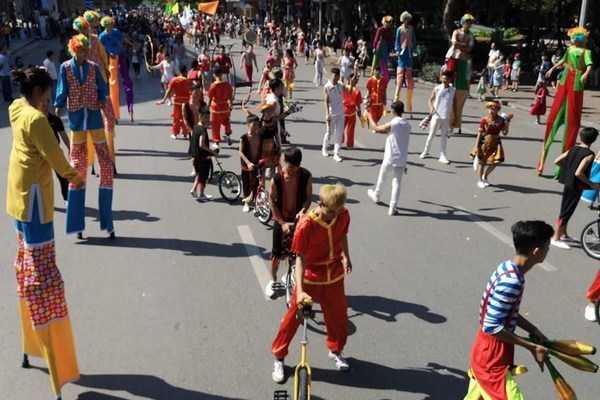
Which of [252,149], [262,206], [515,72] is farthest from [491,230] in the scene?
[515,72]

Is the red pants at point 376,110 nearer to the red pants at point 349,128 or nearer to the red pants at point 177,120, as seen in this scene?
the red pants at point 349,128

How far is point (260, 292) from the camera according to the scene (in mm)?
6406

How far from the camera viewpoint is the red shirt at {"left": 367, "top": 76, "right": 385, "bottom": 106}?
520 inches

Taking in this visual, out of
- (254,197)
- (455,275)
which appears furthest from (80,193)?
(455,275)

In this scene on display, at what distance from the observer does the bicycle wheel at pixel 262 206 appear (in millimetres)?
8305

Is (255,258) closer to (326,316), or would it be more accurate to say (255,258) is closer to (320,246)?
(326,316)

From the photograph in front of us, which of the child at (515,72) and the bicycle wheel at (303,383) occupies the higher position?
the child at (515,72)

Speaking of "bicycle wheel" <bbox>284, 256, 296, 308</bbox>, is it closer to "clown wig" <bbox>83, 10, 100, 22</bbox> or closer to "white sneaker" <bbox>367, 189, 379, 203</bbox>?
"white sneaker" <bbox>367, 189, 379, 203</bbox>

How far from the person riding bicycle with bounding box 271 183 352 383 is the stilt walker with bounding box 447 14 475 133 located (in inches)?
400

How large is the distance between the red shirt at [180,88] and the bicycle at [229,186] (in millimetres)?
4123

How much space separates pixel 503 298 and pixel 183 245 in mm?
5023

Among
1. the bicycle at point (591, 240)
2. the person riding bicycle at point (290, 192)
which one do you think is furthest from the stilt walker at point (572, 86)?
the person riding bicycle at point (290, 192)

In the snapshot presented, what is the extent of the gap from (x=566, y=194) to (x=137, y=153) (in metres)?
8.32

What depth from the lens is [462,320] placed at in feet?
19.2
